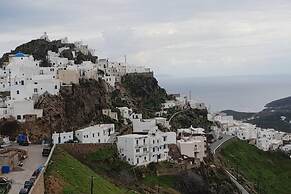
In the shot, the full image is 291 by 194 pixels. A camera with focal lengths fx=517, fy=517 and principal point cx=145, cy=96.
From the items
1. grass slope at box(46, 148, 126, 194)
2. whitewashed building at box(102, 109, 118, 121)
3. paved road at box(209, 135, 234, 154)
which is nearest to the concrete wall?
grass slope at box(46, 148, 126, 194)

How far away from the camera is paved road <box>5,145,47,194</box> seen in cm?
3014

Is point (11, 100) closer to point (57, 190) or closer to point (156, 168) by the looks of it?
point (156, 168)

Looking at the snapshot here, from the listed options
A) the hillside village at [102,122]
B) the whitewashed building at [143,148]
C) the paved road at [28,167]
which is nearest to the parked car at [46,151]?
the paved road at [28,167]

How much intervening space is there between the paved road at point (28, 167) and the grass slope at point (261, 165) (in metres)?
31.0

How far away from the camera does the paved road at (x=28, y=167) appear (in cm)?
3014

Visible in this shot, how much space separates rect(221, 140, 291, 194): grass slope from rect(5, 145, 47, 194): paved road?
30991mm

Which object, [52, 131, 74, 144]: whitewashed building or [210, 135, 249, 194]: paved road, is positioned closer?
[52, 131, 74, 144]: whitewashed building

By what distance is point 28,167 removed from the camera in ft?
116

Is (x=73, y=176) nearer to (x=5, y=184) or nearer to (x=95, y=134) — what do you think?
(x=5, y=184)

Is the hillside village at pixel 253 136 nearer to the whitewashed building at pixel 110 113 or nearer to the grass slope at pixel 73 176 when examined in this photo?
the whitewashed building at pixel 110 113

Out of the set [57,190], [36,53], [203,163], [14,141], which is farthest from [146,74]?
[57,190]

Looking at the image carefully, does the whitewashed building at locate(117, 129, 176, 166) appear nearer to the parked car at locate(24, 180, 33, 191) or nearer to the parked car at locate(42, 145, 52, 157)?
the parked car at locate(42, 145, 52, 157)

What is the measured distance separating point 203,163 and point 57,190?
1098 inches

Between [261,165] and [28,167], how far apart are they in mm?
45053
